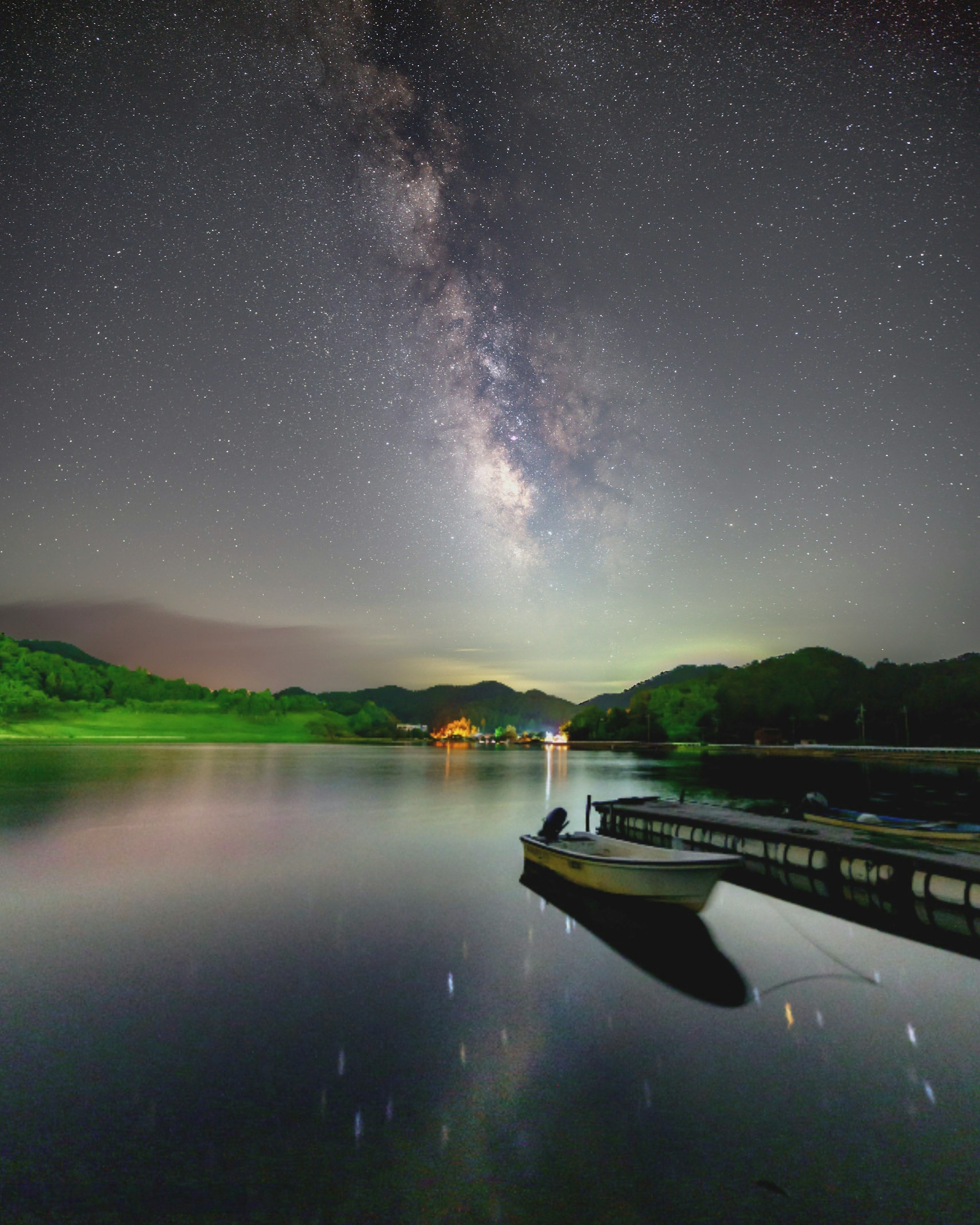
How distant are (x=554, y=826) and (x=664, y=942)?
6.68m

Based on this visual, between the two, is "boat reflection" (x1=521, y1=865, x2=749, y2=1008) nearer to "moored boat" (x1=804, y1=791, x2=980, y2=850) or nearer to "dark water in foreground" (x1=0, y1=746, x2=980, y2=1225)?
"dark water in foreground" (x1=0, y1=746, x2=980, y2=1225)

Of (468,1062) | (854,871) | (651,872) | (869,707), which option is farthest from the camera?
(869,707)

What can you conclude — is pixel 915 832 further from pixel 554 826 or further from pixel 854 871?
pixel 554 826

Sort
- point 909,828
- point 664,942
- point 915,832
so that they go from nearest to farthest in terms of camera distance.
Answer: point 664,942 → point 915,832 → point 909,828

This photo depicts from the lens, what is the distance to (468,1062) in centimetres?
Answer: 978

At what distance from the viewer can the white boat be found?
47.7 ft

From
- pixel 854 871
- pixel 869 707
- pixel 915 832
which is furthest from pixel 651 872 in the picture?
pixel 869 707

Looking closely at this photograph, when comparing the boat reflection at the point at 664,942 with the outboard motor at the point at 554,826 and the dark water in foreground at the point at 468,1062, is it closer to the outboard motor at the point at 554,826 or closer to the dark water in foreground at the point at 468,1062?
the dark water in foreground at the point at 468,1062

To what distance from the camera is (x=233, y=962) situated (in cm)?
1491

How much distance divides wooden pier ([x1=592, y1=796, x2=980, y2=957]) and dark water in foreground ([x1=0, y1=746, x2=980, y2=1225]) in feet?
4.87

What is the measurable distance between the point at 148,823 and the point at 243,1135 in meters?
38.2

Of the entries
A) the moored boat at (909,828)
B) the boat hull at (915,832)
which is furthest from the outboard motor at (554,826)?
the moored boat at (909,828)

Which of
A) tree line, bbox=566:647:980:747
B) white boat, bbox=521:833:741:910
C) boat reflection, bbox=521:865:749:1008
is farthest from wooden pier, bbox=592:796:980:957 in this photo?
tree line, bbox=566:647:980:747

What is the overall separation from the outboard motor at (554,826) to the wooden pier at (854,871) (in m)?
4.03
